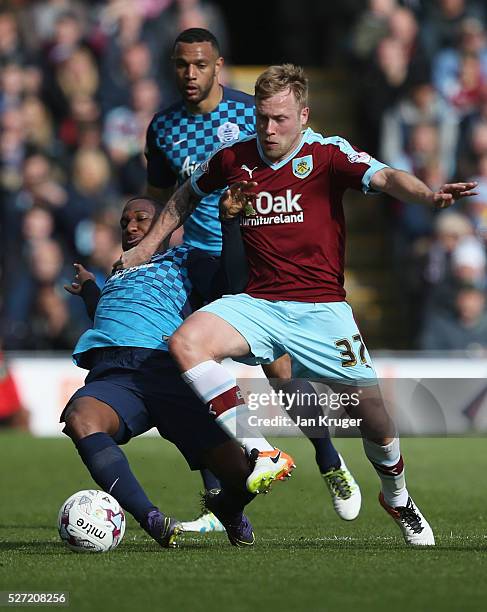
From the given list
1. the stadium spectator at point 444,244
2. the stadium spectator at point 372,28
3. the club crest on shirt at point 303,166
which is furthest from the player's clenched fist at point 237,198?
the stadium spectator at point 372,28

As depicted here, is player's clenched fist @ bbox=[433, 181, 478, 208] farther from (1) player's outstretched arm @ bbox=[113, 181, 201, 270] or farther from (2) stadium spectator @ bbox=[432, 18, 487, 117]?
(2) stadium spectator @ bbox=[432, 18, 487, 117]

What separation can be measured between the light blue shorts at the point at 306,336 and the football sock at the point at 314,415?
121 centimetres

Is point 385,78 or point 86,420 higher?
point 385,78

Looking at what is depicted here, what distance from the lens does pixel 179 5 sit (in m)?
17.8

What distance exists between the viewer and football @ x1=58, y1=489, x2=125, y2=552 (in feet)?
23.4

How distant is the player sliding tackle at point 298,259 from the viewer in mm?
7215

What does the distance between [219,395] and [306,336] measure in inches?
22.9

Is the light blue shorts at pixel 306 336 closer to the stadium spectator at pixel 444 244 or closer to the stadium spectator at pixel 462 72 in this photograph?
the stadium spectator at pixel 444 244

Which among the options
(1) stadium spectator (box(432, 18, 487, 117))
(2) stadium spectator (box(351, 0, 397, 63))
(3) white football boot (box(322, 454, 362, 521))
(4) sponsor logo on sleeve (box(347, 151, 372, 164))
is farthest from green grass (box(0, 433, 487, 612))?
(2) stadium spectator (box(351, 0, 397, 63))

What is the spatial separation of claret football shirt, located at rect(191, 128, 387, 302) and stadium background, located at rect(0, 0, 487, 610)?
5.15 metres

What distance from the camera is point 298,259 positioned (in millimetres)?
7383

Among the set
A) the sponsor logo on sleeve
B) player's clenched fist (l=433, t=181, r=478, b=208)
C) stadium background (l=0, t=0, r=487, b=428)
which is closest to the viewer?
player's clenched fist (l=433, t=181, r=478, b=208)

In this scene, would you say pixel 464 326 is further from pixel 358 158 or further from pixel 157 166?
pixel 358 158

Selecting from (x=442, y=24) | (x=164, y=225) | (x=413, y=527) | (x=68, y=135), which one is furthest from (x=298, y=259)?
(x=442, y=24)
